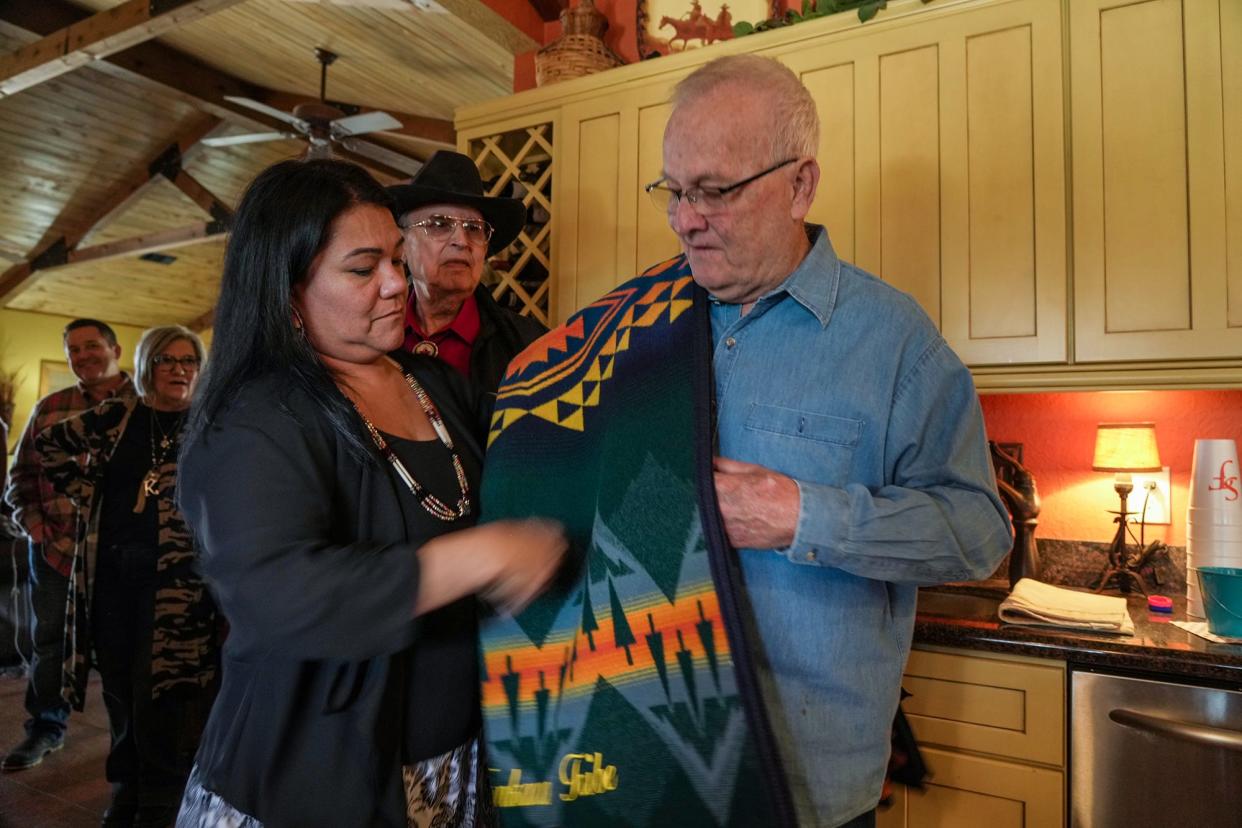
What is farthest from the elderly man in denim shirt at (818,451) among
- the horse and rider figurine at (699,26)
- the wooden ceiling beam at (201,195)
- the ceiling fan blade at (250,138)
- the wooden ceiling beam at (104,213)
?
the wooden ceiling beam at (104,213)

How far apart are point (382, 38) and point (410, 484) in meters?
4.30

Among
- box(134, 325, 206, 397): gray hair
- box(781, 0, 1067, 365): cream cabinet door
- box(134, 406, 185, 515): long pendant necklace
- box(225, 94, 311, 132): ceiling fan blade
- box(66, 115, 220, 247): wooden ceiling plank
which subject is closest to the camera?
box(781, 0, 1067, 365): cream cabinet door

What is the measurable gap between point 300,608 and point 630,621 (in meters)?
0.42

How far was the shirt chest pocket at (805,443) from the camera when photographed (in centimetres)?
108

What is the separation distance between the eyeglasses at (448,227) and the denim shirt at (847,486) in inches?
39.5

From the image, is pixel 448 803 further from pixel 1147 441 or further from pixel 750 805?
pixel 1147 441

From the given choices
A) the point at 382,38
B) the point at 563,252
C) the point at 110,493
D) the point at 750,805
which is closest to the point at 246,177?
the point at 382,38

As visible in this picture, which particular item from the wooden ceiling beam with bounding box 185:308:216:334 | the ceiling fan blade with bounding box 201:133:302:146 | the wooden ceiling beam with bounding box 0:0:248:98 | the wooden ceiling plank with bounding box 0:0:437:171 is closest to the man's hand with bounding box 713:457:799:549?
the wooden ceiling beam with bounding box 0:0:248:98

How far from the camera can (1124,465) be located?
2.21 metres

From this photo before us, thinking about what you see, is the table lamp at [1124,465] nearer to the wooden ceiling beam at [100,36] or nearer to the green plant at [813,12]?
the green plant at [813,12]

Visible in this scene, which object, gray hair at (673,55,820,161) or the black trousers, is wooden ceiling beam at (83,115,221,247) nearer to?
the black trousers

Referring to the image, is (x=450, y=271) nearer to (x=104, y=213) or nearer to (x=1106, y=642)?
(x=1106, y=642)

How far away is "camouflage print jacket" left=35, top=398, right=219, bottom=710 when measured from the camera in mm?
2754

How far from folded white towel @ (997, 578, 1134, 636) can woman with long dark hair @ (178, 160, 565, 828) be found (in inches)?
54.6
